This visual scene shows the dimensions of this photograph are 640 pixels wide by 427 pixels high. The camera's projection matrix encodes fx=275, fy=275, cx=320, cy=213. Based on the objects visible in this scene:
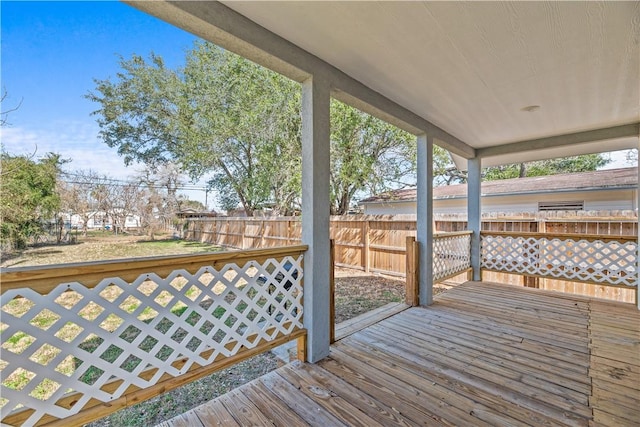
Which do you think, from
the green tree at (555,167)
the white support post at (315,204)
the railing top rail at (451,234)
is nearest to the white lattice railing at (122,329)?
the white support post at (315,204)

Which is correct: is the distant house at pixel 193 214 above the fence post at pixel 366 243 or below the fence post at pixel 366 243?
above

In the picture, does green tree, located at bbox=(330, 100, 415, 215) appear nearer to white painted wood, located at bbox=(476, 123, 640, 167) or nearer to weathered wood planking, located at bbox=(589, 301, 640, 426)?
white painted wood, located at bbox=(476, 123, 640, 167)

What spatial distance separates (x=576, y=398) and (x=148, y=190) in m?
11.5

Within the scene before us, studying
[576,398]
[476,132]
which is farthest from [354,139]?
[576,398]

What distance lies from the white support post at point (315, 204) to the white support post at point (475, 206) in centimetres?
399

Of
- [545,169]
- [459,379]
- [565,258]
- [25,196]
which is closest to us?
[459,379]

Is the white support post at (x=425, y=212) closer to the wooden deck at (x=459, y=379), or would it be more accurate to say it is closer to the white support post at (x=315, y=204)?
the wooden deck at (x=459, y=379)

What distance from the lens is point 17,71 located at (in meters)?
Result: 4.18

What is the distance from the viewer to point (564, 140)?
14.3 ft

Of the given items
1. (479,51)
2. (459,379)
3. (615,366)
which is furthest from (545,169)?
(459,379)

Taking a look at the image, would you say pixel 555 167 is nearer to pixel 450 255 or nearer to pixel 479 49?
pixel 450 255

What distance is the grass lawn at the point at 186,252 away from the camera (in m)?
2.15

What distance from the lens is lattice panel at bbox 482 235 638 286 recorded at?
13.6 ft

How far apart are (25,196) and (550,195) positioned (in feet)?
40.3
